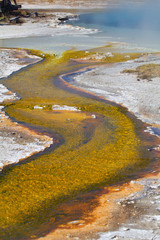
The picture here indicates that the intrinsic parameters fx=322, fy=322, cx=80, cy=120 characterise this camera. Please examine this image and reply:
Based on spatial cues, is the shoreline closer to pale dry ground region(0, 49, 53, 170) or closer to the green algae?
the green algae

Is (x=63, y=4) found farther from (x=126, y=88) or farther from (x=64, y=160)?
(x=64, y=160)

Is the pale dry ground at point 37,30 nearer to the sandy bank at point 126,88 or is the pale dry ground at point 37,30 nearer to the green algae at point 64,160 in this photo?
the sandy bank at point 126,88

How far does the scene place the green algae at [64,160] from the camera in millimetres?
5293

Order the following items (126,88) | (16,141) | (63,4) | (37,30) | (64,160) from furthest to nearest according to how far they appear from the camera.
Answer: (63,4)
(37,30)
(126,88)
(16,141)
(64,160)

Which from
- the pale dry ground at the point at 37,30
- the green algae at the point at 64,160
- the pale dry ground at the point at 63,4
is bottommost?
the green algae at the point at 64,160

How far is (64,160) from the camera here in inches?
271

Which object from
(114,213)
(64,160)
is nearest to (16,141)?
(64,160)

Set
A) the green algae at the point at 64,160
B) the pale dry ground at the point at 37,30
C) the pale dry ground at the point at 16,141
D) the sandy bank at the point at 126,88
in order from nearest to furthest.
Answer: the green algae at the point at 64,160 → the pale dry ground at the point at 16,141 → the sandy bank at the point at 126,88 → the pale dry ground at the point at 37,30

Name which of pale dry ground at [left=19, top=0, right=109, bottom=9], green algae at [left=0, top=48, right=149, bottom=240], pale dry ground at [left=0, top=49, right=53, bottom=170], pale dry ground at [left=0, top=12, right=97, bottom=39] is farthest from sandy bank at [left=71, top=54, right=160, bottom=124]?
pale dry ground at [left=19, top=0, right=109, bottom=9]

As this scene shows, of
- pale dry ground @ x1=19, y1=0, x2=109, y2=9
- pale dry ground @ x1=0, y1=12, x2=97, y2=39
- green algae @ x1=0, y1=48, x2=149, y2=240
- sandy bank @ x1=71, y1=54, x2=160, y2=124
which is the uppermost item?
pale dry ground @ x1=19, y1=0, x2=109, y2=9

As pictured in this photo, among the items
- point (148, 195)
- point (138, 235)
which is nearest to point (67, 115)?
point (148, 195)

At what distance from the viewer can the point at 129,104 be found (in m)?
10.3

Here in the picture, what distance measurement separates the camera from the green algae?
5.29 meters

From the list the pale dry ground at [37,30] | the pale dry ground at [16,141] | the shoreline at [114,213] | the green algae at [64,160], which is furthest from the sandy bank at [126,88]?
the pale dry ground at [37,30]
